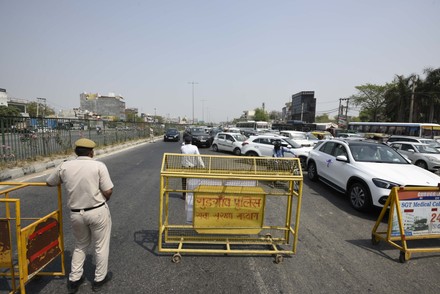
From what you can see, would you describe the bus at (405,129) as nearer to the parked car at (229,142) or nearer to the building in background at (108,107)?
the parked car at (229,142)

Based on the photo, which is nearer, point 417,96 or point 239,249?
point 239,249

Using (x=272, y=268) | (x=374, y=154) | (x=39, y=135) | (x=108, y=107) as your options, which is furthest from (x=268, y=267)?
(x=108, y=107)

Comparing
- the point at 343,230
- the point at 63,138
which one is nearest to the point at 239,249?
the point at 343,230

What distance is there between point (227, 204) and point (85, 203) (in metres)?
1.86

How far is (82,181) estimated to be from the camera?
270cm

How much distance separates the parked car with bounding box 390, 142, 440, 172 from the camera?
1167 cm

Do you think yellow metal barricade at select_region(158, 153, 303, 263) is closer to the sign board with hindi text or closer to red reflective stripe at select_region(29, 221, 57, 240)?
the sign board with hindi text

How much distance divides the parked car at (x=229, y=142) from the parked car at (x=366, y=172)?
357 inches

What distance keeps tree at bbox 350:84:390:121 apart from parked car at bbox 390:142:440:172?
51.4m

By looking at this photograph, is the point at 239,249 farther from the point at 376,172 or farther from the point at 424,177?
the point at 424,177

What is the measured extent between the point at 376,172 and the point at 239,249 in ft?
12.7

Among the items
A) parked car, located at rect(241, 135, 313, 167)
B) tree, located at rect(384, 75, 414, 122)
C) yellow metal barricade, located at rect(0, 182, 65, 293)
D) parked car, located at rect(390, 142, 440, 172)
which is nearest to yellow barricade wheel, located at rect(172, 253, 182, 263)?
yellow metal barricade, located at rect(0, 182, 65, 293)

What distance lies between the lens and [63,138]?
13234 mm

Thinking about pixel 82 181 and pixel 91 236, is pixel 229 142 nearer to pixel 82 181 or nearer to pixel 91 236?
pixel 91 236
